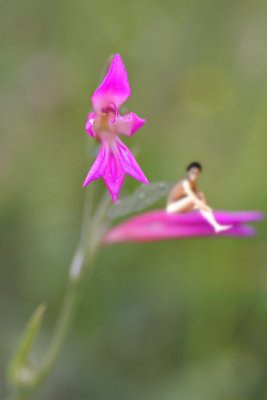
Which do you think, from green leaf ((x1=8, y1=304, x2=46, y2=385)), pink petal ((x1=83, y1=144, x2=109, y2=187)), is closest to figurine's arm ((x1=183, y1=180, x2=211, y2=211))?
pink petal ((x1=83, y1=144, x2=109, y2=187))

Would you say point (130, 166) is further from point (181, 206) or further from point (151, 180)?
point (151, 180)

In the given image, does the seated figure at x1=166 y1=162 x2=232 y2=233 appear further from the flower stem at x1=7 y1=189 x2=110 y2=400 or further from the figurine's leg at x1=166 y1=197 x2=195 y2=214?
the flower stem at x1=7 y1=189 x2=110 y2=400

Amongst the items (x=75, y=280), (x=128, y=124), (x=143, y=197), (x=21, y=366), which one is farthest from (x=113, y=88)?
(x=21, y=366)

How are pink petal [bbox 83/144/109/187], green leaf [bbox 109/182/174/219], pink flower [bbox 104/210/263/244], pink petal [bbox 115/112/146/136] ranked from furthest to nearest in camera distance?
pink flower [bbox 104/210/263/244] < green leaf [bbox 109/182/174/219] < pink petal [bbox 115/112/146/136] < pink petal [bbox 83/144/109/187]

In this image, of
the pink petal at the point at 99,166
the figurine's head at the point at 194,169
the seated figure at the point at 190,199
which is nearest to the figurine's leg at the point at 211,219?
the seated figure at the point at 190,199

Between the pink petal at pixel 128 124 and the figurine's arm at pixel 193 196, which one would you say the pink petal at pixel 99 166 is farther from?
the figurine's arm at pixel 193 196

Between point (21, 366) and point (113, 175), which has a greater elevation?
point (113, 175)

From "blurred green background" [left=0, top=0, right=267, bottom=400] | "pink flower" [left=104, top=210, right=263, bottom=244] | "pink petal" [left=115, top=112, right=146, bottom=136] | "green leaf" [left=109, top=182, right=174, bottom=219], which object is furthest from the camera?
"blurred green background" [left=0, top=0, right=267, bottom=400]
